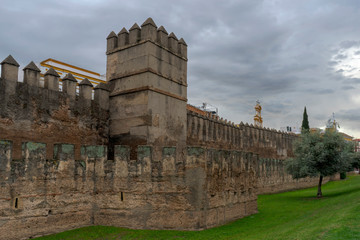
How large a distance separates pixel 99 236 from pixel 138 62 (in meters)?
8.28

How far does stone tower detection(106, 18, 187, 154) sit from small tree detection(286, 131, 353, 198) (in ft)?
35.1

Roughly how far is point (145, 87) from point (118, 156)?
12.9 ft

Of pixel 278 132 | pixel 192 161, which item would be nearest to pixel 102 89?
pixel 192 161

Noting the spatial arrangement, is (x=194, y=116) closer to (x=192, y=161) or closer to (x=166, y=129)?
(x=166, y=129)

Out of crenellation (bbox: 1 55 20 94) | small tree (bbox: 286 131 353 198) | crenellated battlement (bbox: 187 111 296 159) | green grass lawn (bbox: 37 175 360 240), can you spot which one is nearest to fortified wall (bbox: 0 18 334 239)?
crenellation (bbox: 1 55 20 94)

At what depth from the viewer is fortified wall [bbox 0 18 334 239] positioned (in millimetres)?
11633

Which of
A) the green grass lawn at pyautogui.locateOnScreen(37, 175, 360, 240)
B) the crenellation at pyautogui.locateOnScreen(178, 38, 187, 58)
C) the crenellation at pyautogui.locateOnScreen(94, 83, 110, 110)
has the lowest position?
the green grass lawn at pyautogui.locateOnScreen(37, 175, 360, 240)

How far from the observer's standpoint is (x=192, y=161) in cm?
1302

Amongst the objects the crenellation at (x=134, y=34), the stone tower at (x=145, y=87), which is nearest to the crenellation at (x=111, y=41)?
the stone tower at (x=145, y=87)

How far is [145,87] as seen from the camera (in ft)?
51.5

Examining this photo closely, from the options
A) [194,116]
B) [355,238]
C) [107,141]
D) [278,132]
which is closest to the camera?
[355,238]

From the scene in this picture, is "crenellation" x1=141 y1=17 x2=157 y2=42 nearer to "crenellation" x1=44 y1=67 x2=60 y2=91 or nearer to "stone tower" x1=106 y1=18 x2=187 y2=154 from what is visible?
"stone tower" x1=106 y1=18 x2=187 y2=154

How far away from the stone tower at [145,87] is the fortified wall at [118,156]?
0.05 m

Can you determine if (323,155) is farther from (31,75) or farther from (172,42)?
(31,75)
